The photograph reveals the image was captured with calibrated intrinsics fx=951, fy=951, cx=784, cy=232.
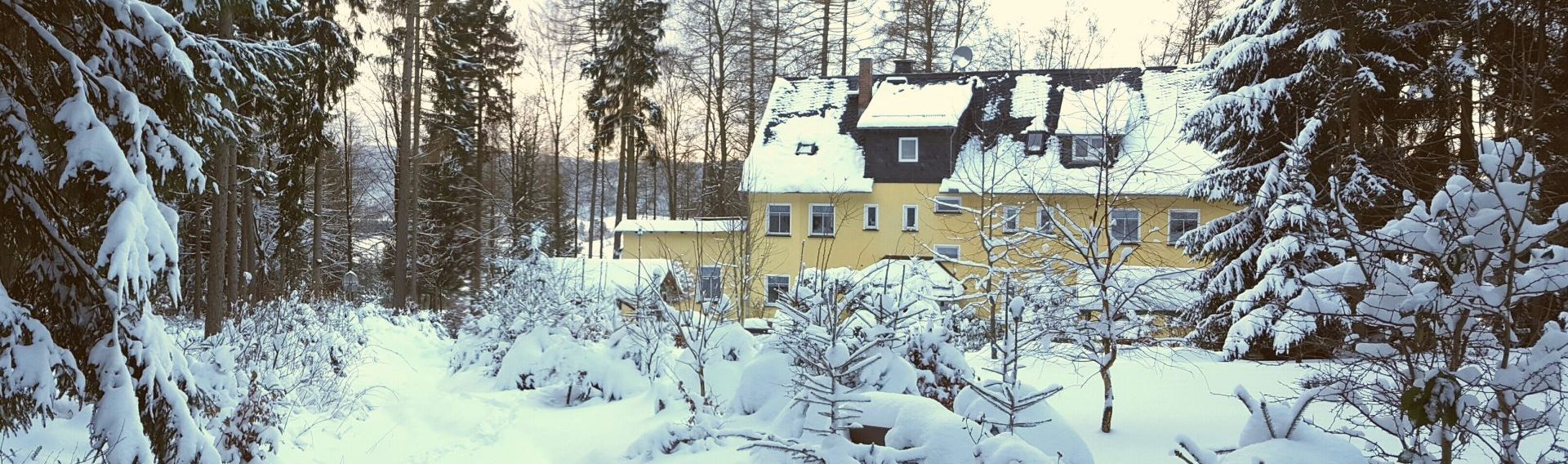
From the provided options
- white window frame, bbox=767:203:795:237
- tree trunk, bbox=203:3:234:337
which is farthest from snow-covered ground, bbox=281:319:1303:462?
white window frame, bbox=767:203:795:237

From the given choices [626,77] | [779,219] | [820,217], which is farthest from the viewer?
[626,77]

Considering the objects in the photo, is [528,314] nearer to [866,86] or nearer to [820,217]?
[820,217]

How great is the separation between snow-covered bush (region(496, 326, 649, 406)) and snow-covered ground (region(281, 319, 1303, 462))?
8.3 inches

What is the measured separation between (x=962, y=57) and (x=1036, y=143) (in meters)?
3.84

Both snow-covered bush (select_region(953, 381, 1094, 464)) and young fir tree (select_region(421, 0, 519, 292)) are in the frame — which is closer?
snow-covered bush (select_region(953, 381, 1094, 464))

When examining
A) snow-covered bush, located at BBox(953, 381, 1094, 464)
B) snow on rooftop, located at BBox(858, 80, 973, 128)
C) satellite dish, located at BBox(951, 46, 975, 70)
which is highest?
satellite dish, located at BBox(951, 46, 975, 70)

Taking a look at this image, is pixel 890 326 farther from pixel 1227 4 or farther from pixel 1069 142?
pixel 1227 4

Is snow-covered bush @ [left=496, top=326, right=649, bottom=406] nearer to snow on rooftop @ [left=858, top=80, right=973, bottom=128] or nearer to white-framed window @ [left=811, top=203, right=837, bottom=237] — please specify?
white-framed window @ [left=811, top=203, right=837, bottom=237]

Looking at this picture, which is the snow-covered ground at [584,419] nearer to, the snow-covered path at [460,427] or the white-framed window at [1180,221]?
the snow-covered path at [460,427]

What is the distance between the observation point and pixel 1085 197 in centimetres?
2441

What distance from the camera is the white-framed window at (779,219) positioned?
27.0m

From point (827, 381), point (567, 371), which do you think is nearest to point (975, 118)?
point (567, 371)

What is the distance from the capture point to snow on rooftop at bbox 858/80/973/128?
84.5 feet

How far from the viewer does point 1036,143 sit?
84.5 ft
